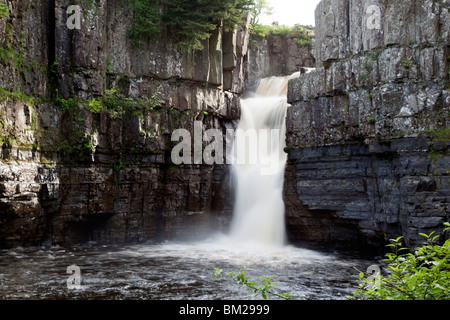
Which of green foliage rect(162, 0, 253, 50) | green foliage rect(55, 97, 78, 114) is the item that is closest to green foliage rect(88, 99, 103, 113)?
green foliage rect(55, 97, 78, 114)

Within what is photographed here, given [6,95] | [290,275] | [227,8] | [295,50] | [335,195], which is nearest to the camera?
[290,275]

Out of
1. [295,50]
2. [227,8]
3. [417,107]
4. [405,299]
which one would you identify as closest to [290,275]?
[417,107]

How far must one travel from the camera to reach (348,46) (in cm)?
1973

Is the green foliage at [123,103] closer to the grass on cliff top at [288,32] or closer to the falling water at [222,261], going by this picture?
the falling water at [222,261]

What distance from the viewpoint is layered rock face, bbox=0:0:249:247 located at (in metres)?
17.7

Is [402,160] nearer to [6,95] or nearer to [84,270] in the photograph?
[84,270]

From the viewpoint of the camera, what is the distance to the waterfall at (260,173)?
2175 cm

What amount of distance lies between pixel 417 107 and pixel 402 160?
85.4 inches

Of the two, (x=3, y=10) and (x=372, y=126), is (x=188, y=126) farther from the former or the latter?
(x=3, y=10)

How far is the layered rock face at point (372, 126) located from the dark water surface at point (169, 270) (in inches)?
78.0

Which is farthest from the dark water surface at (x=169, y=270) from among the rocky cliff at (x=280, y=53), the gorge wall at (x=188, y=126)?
the rocky cliff at (x=280, y=53)

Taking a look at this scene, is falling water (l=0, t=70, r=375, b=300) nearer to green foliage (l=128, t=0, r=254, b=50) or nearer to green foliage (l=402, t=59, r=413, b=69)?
green foliage (l=128, t=0, r=254, b=50)

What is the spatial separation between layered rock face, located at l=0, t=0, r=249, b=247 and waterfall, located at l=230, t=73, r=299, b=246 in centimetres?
92

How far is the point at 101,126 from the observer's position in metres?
20.7
